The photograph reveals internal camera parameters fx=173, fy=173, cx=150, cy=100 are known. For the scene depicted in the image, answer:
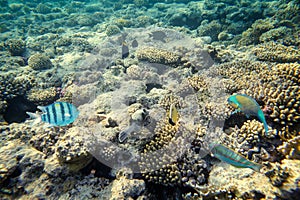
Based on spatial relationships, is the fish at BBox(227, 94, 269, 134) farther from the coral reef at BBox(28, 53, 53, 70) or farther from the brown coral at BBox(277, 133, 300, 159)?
the coral reef at BBox(28, 53, 53, 70)

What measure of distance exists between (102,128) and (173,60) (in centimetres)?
347

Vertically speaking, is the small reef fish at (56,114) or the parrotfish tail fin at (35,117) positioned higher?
the small reef fish at (56,114)

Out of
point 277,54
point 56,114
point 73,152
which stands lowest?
point 73,152

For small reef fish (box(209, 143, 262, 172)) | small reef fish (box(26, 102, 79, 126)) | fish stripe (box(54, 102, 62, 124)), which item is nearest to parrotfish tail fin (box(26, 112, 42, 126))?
small reef fish (box(26, 102, 79, 126))

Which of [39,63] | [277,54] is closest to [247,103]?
[277,54]

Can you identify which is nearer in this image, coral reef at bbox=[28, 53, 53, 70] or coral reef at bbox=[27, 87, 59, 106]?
coral reef at bbox=[27, 87, 59, 106]

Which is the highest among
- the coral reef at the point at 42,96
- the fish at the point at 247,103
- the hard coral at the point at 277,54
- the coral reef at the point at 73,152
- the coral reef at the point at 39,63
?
the hard coral at the point at 277,54

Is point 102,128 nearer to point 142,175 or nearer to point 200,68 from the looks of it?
point 142,175

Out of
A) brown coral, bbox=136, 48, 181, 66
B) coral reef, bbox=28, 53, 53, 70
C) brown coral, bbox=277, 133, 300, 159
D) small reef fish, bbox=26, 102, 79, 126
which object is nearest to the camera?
small reef fish, bbox=26, 102, 79, 126

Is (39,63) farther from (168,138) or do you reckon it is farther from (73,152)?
(168,138)

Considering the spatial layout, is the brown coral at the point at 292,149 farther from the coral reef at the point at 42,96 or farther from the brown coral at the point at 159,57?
the coral reef at the point at 42,96

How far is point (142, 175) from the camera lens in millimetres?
2906

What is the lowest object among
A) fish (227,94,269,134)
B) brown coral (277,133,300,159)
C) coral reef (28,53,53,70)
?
coral reef (28,53,53,70)

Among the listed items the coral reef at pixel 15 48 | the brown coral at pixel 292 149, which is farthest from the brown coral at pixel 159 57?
the coral reef at pixel 15 48
